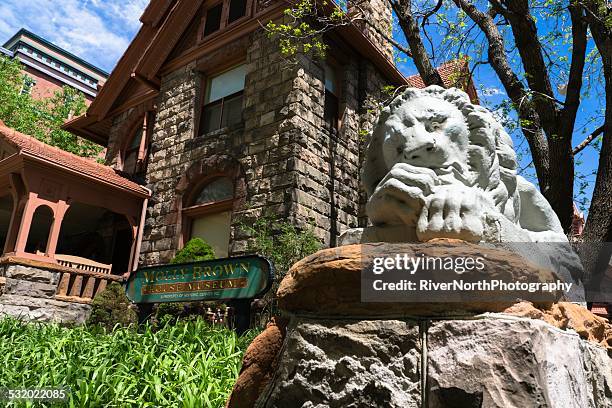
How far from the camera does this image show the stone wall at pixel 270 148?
877cm

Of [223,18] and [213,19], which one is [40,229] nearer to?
[213,19]

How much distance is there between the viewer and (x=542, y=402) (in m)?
1.29

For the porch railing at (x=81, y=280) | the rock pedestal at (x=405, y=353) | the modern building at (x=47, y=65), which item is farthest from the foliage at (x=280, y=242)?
the modern building at (x=47, y=65)

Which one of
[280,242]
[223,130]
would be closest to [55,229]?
[223,130]

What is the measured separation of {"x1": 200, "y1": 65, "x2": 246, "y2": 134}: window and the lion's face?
8.42 meters

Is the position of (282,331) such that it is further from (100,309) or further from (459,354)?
(100,309)

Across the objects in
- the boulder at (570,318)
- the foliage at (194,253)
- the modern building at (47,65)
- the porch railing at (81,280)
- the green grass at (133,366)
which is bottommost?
the green grass at (133,366)

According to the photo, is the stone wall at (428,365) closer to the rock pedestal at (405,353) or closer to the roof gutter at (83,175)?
the rock pedestal at (405,353)

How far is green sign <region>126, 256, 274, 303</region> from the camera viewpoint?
16.4 ft

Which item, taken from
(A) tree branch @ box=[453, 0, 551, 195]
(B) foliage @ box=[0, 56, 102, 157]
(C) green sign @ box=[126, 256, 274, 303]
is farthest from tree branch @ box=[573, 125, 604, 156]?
(B) foliage @ box=[0, 56, 102, 157]

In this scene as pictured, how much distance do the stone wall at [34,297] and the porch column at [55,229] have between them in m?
0.70

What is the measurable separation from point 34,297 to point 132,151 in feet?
19.7

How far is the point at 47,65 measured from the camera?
38500 millimetres

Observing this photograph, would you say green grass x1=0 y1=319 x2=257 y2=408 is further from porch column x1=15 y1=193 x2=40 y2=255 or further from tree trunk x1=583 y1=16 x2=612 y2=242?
porch column x1=15 y1=193 x2=40 y2=255
